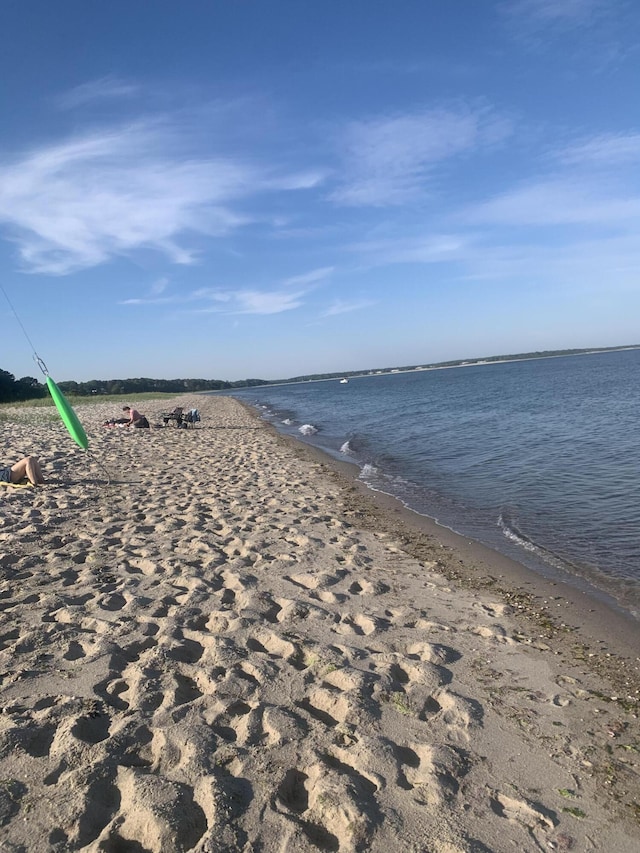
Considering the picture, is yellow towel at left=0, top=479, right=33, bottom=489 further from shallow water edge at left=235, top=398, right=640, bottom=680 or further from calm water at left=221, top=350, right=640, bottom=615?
calm water at left=221, top=350, right=640, bottom=615

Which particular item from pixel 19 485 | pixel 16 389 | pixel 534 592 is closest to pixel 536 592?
pixel 534 592

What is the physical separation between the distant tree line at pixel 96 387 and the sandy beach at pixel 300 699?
92.4 ft

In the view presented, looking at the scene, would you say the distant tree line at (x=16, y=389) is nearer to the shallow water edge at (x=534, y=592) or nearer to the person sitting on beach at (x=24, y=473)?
the person sitting on beach at (x=24, y=473)

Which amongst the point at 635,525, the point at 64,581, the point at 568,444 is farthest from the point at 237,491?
the point at 568,444

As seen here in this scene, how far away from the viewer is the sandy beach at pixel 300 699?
2660 mm

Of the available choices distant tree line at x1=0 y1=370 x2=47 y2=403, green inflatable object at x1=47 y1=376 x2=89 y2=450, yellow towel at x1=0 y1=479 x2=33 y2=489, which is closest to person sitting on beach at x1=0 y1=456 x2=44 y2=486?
yellow towel at x1=0 y1=479 x2=33 y2=489

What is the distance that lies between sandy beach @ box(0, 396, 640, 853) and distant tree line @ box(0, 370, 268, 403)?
28170 millimetres

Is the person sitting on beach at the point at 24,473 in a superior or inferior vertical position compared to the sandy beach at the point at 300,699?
superior

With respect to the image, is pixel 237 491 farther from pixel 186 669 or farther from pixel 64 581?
pixel 186 669

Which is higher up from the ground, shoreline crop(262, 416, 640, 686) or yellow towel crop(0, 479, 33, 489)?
yellow towel crop(0, 479, 33, 489)

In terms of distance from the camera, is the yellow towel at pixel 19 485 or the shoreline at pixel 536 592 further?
the yellow towel at pixel 19 485

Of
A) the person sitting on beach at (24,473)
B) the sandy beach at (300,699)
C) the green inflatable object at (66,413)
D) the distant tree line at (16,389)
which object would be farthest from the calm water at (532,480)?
the distant tree line at (16,389)

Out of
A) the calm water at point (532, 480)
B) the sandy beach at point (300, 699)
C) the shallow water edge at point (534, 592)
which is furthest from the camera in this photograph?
the calm water at point (532, 480)

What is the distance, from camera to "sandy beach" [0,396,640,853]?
2660mm
